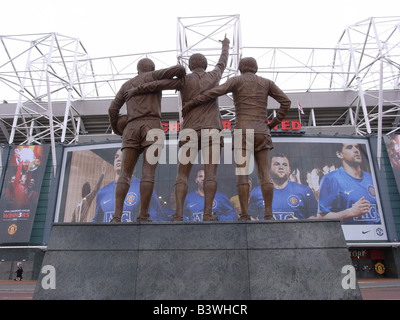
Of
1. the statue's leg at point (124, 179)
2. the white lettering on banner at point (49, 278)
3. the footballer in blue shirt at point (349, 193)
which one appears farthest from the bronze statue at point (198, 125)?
the footballer in blue shirt at point (349, 193)

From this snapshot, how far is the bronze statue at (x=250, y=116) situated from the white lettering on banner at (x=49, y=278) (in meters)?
2.92

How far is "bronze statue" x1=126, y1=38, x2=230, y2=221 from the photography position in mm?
5480

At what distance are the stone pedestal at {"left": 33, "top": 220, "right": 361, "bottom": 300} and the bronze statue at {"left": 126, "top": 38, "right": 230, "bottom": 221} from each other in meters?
0.84

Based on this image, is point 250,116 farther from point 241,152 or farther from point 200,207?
point 200,207

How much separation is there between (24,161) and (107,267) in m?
28.1

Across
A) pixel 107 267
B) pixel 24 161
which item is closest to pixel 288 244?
pixel 107 267

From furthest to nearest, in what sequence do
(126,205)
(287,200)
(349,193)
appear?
(126,205) < (287,200) < (349,193)

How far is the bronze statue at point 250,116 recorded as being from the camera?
5602 mm

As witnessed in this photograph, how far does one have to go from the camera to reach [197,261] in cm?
438

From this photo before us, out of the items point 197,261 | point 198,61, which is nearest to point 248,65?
point 198,61

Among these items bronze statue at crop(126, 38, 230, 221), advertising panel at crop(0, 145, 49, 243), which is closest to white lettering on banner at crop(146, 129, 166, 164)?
bronze statue at crop(126, 38, 230, 221)

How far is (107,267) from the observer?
442 centimetres

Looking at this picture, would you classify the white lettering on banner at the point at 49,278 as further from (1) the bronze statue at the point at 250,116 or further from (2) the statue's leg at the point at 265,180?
(2) the statue's leg at the point at 265,180

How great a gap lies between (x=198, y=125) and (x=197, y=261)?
2.42 m
